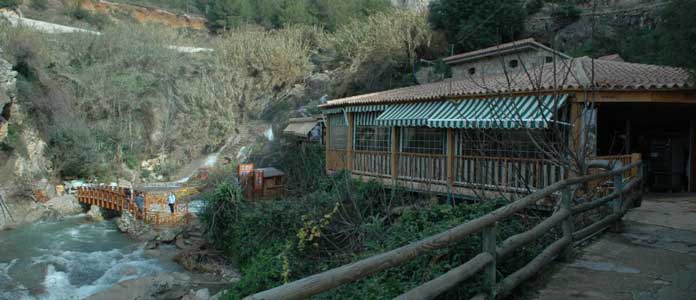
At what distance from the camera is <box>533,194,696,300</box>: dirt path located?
171 inches

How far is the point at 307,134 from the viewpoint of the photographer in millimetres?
22219

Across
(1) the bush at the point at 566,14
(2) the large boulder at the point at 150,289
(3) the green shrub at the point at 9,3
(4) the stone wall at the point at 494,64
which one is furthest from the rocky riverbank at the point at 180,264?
(3) the green shrub at the point at 9,3

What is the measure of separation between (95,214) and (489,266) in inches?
980

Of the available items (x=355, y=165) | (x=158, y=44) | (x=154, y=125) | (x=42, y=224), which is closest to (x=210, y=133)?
(x=154, y=125)

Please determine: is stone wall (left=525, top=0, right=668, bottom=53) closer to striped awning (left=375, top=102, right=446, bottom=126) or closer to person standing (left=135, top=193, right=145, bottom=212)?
striped awning (left=375, top=102, right=446, bottom=126)

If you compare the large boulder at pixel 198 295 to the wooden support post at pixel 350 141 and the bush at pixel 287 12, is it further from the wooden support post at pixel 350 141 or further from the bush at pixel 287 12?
the bush at pixel 287 12

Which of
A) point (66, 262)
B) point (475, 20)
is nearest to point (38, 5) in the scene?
point (66, 262)

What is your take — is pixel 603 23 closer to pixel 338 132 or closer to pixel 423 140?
pixel 338 132

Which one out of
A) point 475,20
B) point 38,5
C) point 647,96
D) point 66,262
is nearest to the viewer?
point 647,96

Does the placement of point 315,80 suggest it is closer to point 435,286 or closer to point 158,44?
point 158,44

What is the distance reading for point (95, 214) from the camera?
24.5m

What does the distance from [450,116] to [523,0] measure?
708 inches

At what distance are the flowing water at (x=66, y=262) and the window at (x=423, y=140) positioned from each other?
28.7ft

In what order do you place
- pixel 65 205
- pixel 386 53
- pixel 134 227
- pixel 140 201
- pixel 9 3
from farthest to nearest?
pixel 9 3
pixel 386 53
pixel 65 205
pixel 140 201
pixel 134 227
